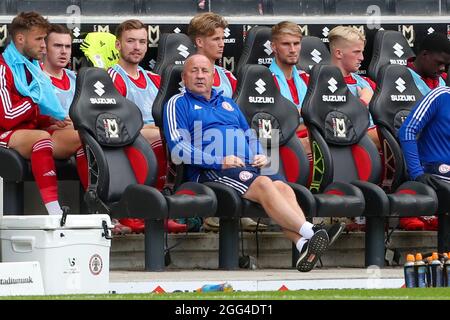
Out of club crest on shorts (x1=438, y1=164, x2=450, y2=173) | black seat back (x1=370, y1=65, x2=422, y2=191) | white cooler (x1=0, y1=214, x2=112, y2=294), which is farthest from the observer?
black seat back (x1=370, y1=65, x2=422, y2=191)

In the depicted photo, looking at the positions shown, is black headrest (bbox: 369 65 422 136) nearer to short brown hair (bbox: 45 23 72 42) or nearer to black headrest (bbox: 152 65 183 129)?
black headrest (bbox: 152 65 183 129)

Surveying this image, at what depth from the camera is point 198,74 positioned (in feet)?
34.7

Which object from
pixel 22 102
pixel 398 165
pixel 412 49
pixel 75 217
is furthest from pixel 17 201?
pixel 412 49

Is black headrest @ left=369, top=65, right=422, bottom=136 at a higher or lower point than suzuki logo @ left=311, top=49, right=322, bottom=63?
lower

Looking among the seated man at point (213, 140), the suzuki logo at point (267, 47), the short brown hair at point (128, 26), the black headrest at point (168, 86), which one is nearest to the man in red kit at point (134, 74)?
the short brown hair at point (128, 26)

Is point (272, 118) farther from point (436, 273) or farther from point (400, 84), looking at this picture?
point (436, 273)

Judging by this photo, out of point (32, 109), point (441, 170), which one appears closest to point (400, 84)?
point (441, 170)

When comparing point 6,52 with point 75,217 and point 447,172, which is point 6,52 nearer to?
A: point 75,217

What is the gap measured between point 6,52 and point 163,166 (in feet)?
4.43

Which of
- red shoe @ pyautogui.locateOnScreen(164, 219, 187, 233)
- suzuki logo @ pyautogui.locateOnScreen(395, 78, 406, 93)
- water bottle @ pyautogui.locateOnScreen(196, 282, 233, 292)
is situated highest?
suzuki logo @ pyautogui.locateOnScreen(395, 78, 406, 93)

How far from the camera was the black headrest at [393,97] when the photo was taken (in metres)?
11.4

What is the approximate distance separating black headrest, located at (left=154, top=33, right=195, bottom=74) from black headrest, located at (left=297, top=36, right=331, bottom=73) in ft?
3.52

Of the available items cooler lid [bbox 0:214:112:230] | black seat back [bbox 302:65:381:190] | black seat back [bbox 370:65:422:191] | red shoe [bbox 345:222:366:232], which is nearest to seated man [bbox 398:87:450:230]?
black seat back [bbox 370:65:422:191]

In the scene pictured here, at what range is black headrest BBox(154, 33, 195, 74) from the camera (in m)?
11.6
